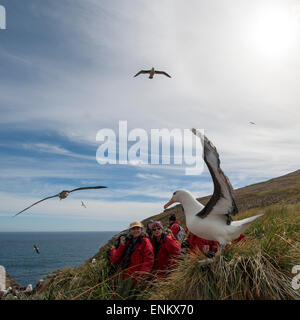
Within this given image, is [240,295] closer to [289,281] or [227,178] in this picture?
[289,281]

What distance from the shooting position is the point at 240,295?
142 inches

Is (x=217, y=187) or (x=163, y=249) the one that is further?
(x=163, y=249)

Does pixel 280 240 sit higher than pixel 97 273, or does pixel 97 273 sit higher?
pixel 280 240

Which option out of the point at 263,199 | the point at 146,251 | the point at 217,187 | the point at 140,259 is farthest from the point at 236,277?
the point at 263,199

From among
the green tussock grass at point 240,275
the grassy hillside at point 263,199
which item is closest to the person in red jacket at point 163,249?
the green tussock grass at point 240,275

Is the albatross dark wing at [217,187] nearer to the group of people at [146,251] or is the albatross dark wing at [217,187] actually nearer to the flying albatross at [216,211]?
the flying albatross at [216,211]

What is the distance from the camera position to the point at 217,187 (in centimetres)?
379

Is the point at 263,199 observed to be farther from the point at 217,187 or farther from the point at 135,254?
the point at 217,187

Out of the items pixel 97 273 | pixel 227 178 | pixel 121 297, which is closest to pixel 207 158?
pixel 227 178

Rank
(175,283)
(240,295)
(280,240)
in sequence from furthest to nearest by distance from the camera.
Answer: (280,240) < (175,283) < (240,295)

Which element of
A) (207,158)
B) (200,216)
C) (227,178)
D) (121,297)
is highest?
(207,158)

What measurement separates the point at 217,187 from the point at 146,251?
1737 millimetres

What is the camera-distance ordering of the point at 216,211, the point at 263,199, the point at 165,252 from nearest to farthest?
the point at 216,211, the point at 165,252, the point at 263,199
